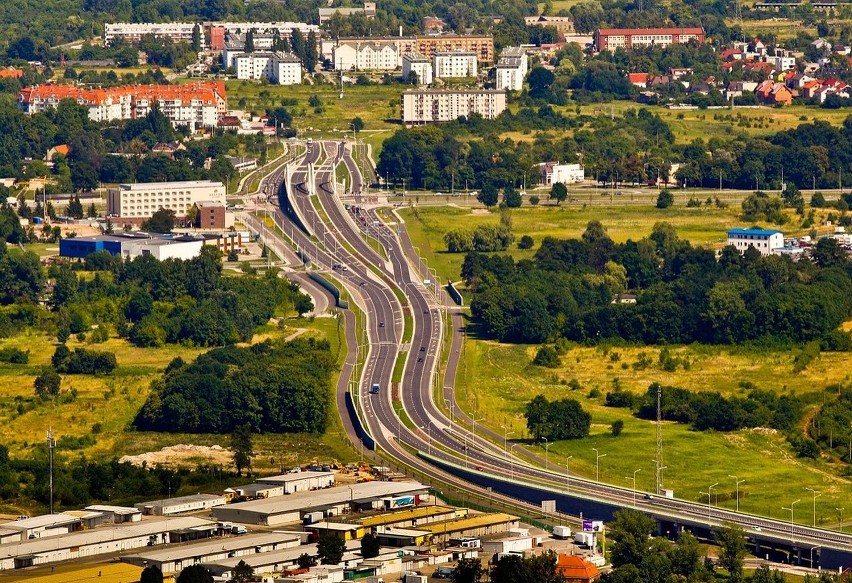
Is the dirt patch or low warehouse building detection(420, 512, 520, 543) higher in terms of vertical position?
low warehouse building detection(420, 512, 520, 543)

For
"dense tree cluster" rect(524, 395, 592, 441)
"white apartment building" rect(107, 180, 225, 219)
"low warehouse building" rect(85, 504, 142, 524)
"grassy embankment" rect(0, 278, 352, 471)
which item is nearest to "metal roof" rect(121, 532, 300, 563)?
"low warehouse building" rect(85, 504, 142, 524)

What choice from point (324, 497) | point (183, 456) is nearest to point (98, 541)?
point (324, 497)

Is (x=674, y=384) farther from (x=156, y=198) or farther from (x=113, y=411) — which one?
(x=156, y=198)

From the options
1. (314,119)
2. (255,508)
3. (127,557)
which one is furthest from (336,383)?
(314,119)

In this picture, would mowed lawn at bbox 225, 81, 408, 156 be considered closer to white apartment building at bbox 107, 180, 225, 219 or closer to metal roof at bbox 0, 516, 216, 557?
white apartment building at bbox 107, 180, 225, 219

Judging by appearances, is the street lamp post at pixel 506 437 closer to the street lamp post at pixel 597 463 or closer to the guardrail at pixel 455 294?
the street lamp post at pixel 597 463
